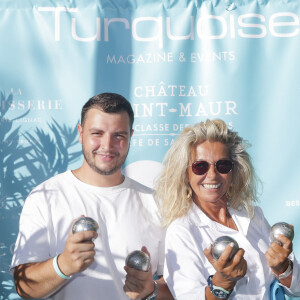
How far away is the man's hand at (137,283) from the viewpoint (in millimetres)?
2497

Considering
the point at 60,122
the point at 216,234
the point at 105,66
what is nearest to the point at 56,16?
the point at 105,66

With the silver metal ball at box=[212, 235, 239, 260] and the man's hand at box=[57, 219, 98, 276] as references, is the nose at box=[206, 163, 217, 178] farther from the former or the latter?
the man's hand at box=[57, 219, 98, 276]

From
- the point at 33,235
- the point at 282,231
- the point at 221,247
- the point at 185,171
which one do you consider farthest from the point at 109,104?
the point at 282,231

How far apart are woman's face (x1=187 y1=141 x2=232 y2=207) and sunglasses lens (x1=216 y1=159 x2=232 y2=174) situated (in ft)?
0.06

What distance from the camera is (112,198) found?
113 inches

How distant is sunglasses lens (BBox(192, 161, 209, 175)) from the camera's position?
273 cm

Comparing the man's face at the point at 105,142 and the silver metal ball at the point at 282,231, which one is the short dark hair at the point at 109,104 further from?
the silver metal ball at the point at 282,231

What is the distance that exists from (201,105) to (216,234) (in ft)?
4.25

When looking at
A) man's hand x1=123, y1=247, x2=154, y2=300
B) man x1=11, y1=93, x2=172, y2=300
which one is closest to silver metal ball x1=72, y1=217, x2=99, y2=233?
man x1=11, y1=93, x2=172, y2=300

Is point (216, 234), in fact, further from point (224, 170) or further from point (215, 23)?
point (215, 23)

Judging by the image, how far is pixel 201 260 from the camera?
8.26ft

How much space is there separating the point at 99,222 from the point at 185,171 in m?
0.60

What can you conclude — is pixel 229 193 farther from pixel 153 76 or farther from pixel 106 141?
pixel 153 76

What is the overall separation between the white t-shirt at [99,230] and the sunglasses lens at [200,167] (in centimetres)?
43
